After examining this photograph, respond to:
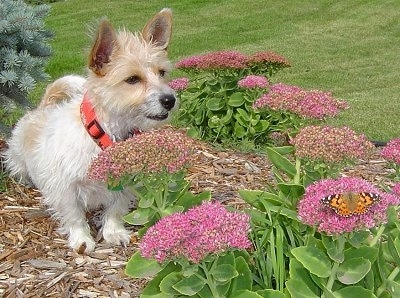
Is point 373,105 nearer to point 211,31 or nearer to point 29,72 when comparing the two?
point 29,72

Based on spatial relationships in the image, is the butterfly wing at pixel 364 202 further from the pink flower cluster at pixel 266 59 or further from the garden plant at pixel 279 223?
the pink flower cluster at pixel 266 59

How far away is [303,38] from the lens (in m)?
15.7

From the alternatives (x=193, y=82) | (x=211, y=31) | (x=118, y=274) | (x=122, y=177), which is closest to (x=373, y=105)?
(x=193, y=82)

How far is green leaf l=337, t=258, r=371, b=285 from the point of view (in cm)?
234

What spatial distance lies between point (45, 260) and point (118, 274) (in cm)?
44

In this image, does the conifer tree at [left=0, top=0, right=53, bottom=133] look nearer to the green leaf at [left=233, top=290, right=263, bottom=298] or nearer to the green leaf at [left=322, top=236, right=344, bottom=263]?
the green leaf at [left=233, top=290, right=263, bottom=298]

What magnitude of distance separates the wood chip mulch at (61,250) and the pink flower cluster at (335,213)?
60cm

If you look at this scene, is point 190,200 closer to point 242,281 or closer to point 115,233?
point 242,281

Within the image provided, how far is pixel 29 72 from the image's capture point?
15.1ft

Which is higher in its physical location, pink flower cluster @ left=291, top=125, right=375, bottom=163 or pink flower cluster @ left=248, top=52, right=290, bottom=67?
pink flower cluster @ left=291, top=125, right=375, bottom=163

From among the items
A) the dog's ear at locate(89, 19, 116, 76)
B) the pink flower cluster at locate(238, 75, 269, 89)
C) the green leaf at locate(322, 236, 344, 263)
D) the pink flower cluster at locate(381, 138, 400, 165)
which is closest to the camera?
the green leaf at locate(322, 236, 344, 263)

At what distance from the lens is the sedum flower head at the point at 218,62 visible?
540cm

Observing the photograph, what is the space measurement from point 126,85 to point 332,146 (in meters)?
1.64

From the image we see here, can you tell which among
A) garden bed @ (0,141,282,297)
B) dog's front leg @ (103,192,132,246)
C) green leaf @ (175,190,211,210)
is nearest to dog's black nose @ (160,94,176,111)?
garden bed @ (0,141,282,297)
